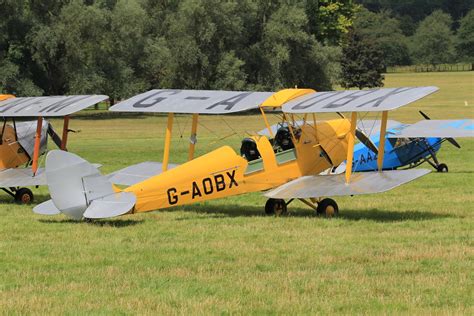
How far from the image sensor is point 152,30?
2763 inches

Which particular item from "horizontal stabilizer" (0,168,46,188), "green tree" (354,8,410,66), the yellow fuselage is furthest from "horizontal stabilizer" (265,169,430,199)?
"green tree" (354,8,410,66)

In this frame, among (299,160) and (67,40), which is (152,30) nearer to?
(67,40)

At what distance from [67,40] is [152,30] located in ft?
53.5

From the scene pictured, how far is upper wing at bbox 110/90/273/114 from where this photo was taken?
13.9 meters

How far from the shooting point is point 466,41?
138500 mm

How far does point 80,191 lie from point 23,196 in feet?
17.6

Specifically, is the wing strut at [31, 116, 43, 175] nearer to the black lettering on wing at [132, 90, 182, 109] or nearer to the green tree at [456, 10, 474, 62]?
the black lettering on wing at [132, 90, 182, 109]

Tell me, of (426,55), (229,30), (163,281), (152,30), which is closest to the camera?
(163,281)

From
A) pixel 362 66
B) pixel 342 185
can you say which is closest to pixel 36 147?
pixel 342 185

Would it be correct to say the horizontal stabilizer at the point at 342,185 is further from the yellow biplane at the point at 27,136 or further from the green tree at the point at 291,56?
the green tree at the point at 291,56

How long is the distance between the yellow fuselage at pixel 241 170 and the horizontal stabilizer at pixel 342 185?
34 cm

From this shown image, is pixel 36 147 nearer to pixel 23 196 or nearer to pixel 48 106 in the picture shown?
pixel 48 106

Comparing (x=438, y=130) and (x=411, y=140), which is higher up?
(x=438, y=130)

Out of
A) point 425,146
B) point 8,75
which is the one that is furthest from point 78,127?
point 425,146
